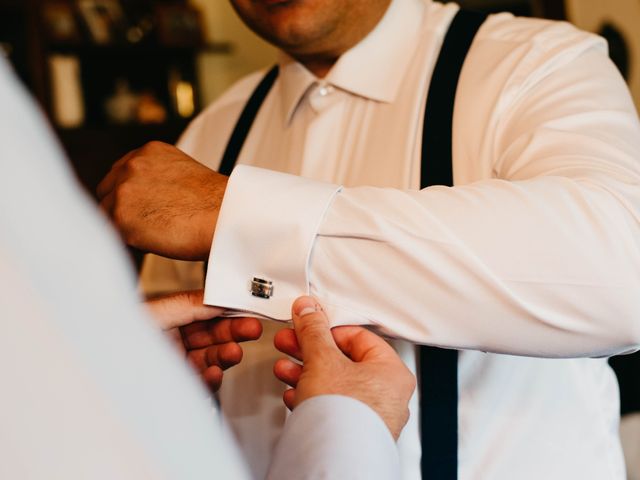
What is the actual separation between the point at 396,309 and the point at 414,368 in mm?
272

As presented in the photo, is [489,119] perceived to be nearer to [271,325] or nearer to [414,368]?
[414,368]

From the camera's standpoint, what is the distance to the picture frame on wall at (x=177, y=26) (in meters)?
3.92

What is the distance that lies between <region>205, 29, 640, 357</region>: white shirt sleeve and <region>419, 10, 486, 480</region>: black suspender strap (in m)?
0.22

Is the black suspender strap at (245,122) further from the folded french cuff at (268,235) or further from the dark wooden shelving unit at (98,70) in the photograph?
the dark wooden shelving unit at (98,70)

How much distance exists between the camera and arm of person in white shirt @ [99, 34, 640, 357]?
74cm

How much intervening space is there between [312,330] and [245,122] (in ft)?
2.48

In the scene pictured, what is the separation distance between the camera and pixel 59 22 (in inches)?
146

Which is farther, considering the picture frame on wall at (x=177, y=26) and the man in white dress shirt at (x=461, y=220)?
the picture frame on wall at (x=177, y=26)

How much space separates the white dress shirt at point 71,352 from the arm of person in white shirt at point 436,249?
1.52ft

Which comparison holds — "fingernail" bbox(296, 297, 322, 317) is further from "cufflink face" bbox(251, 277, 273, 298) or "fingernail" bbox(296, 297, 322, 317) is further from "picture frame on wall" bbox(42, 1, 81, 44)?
"picture frame on wall" bbox(42, 1, 81, 44)

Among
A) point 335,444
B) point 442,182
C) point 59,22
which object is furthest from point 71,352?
point 59,22

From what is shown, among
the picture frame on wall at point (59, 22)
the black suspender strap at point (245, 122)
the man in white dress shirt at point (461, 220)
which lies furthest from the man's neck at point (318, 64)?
the picture frame on wall at point (59, 22)

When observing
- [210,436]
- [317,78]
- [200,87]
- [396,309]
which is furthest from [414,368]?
[200,87]

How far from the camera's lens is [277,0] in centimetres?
123
